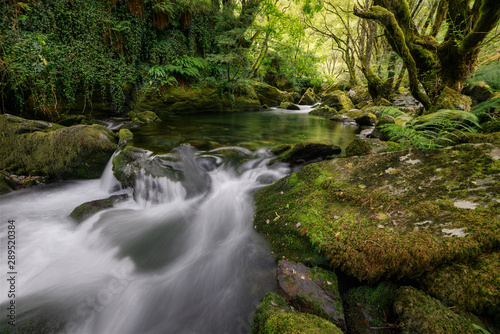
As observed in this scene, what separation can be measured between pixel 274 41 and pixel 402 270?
13697 mm

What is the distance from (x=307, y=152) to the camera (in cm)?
466

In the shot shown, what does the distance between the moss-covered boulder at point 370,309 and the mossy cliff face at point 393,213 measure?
5.0 inches

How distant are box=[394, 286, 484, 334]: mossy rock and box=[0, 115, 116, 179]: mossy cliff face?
5984 millimetres

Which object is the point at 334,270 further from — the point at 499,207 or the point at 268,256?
the point at 499,207

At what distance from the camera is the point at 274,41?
12.4 meters

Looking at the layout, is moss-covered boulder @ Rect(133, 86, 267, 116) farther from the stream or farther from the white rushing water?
the white rushing water

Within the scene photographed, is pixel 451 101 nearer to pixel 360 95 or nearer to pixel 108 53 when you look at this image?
pixel 108 53

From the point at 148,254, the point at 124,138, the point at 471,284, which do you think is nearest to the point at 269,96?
the point at 124,138

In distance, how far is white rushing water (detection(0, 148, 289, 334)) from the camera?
2049 millimetres

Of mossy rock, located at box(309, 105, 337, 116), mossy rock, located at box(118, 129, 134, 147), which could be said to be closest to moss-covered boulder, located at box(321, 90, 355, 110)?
mossy rock, located at box(309, 105, 337, 116)

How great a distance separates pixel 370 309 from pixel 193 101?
11.4 m

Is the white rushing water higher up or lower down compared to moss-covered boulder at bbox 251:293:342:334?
lower down

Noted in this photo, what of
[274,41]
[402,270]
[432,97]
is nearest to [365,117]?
[432,97]

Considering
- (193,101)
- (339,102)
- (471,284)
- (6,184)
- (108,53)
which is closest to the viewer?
(471,284)
